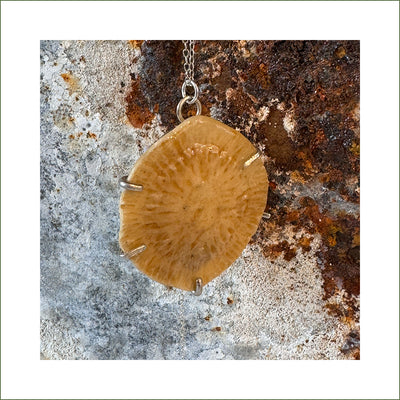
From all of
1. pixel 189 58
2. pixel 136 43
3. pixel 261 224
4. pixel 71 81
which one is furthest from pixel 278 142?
pixel 71 81

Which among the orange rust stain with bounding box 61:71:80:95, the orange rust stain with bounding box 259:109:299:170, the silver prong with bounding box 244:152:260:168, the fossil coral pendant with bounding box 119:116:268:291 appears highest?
the orange rust stain with bounding box 61:71:80:95

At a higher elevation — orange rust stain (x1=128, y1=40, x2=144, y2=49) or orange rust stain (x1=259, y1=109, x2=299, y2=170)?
orange rust stain (x1=128, y1=40, x2=144, y2=49)

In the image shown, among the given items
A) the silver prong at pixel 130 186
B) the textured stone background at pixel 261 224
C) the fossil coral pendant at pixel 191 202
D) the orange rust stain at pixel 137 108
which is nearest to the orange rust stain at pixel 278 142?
the textured stone background at pixel 261 224

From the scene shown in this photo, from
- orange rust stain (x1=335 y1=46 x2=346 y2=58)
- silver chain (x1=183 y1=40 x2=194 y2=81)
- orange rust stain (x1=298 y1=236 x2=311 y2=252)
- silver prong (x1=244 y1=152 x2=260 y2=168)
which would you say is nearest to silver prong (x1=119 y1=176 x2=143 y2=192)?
silver prong (x1=244 y1=152 x2=260 y2=168)

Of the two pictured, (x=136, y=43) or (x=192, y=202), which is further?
(x=136, y=43)

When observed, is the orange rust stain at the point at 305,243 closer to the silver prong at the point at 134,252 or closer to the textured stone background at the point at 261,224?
the textured stone background at the point at 261,224

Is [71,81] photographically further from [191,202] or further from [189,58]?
[191,202]

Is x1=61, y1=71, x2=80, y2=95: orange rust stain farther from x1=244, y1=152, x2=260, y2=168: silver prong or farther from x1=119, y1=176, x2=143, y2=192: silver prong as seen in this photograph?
x1=244, y1=152, x2=260, y2=168: silver prong

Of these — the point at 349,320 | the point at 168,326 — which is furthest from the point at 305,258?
the point at 168,326
